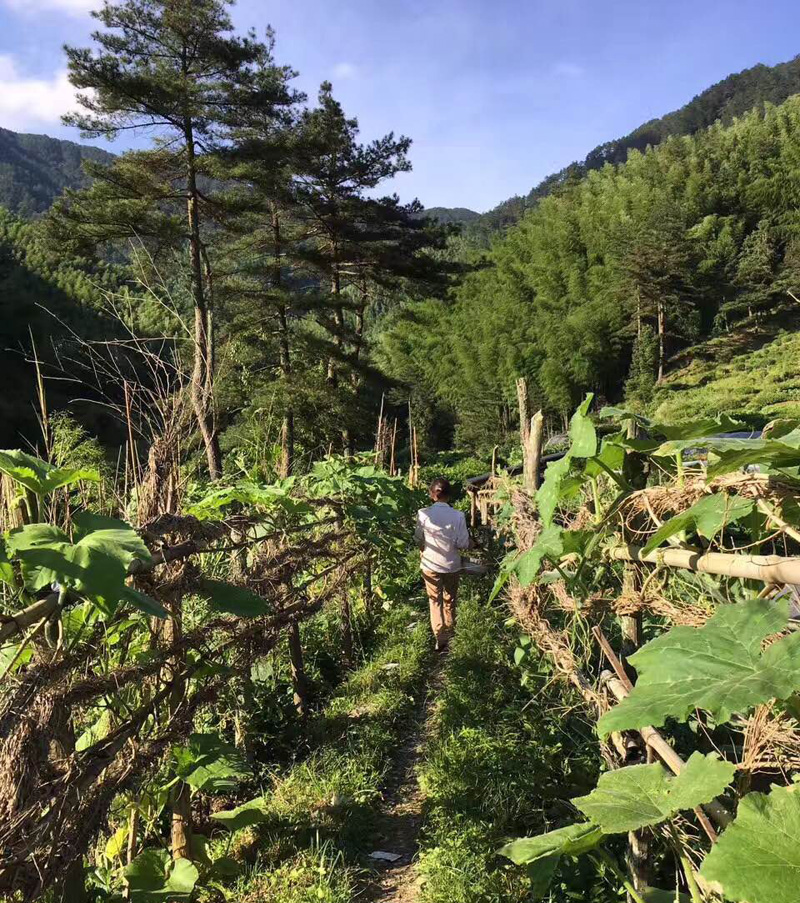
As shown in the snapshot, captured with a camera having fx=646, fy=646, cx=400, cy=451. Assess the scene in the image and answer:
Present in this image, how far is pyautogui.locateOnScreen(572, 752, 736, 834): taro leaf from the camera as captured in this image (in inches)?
37.2

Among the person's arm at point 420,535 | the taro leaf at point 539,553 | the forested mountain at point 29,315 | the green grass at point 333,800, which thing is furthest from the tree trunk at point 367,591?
the forested mountain at point 29,315

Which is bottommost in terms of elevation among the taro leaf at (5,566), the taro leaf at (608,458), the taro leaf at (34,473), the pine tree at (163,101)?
the taro leaf at (5,566)

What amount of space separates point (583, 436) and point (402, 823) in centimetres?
205

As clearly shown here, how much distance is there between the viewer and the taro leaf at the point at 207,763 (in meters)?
2.02

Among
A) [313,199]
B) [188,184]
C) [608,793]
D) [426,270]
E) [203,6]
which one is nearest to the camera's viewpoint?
[608,793]

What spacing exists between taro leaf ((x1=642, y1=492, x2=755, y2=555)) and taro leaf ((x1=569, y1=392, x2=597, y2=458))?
34 centimetres

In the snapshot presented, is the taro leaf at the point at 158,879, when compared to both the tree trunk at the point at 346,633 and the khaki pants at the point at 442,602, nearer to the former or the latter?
the tree trunk at the point at 346,633

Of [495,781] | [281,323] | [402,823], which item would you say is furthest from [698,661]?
[281,323]

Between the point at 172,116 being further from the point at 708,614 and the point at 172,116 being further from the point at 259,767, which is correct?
the point at 708,614

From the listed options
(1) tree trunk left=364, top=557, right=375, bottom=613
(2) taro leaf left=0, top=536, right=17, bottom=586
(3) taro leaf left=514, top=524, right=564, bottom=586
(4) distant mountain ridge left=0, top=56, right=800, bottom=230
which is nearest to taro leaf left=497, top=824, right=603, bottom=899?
(3) taro leaf left=514, top=524, right=564, bottom=586

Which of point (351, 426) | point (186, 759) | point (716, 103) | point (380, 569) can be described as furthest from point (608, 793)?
point (716, 103)

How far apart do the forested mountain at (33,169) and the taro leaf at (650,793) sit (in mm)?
106875

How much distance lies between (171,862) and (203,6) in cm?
1191

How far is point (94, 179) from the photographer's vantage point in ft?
34.7
